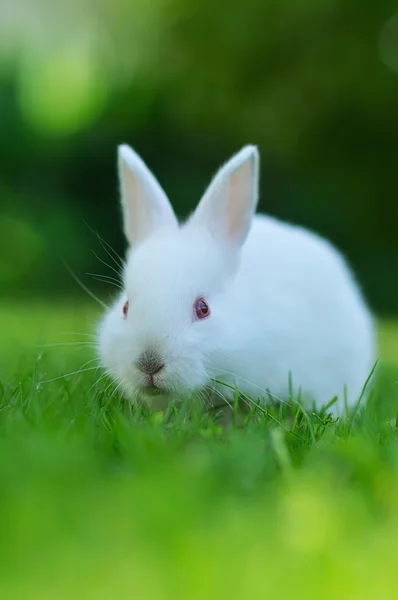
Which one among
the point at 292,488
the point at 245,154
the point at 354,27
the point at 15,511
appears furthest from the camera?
the point at 354,27

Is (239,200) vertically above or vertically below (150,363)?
above

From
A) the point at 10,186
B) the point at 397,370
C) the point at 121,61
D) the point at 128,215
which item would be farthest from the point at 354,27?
the point at 128,215

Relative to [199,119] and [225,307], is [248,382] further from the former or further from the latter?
[199,119]

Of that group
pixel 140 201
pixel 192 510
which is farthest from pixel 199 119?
pixel 192 510

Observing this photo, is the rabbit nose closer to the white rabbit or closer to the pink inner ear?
the white rabbit

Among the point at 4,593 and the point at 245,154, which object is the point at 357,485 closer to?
the point at 4,593
